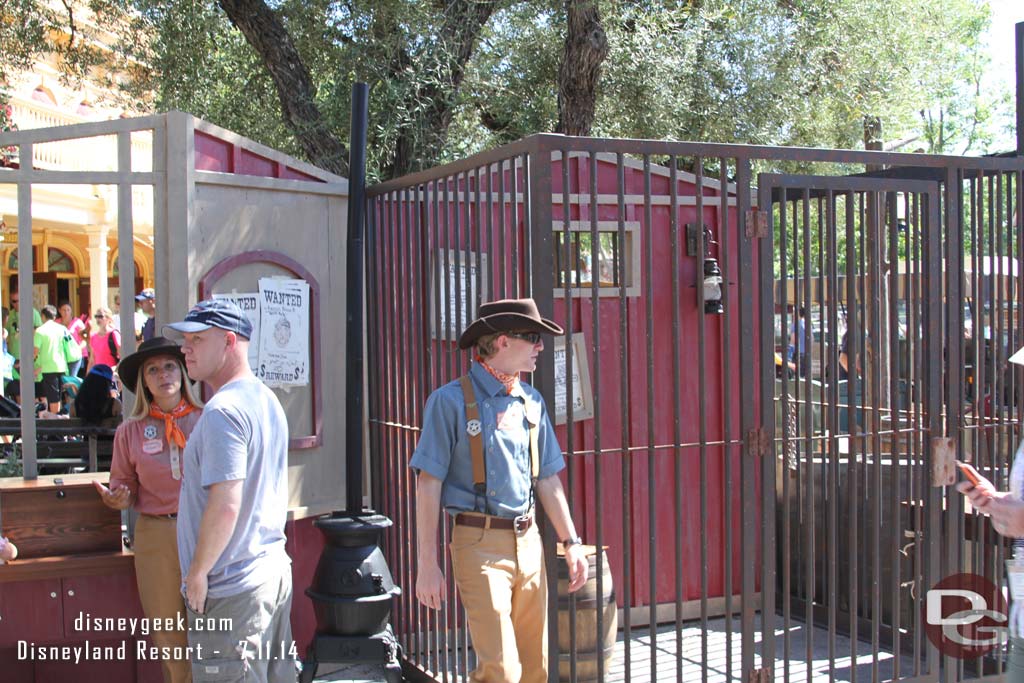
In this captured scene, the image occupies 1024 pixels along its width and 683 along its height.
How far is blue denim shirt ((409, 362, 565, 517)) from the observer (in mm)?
3938

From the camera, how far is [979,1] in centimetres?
2239

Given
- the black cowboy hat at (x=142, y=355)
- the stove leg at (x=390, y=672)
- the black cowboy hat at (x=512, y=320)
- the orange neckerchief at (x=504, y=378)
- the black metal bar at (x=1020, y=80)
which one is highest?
the black metal bar at (x=1020, y=80)

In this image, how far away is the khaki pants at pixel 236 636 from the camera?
11.6ft

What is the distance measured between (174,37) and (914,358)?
897cm

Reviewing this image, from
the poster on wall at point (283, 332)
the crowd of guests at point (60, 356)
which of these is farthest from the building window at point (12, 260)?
the poster on wall at point (283, 332)

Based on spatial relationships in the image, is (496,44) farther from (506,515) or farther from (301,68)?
(506,515)

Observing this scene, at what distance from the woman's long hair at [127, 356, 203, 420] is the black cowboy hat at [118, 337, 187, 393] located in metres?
0.02

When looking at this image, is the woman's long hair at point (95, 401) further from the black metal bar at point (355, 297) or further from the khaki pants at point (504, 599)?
the khaki pants at point (504, 599)

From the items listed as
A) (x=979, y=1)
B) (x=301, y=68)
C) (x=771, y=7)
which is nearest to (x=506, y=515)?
(x=301, y=68)

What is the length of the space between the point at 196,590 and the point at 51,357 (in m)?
10.2

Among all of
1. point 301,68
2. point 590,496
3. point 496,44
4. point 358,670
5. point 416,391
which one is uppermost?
point 496,44

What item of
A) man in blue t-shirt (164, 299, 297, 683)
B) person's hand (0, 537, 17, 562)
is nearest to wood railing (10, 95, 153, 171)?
person's hand (0, 537, 17, 562)

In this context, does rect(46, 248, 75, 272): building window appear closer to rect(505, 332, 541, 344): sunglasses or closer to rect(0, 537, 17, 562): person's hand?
rect(0, 537, 17, 562): person's hand

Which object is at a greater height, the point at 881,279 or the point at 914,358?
the point at 881,279
